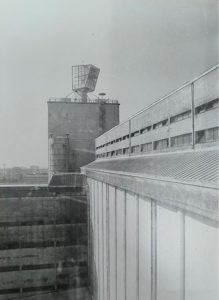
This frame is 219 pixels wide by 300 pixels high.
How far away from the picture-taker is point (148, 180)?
273 inches

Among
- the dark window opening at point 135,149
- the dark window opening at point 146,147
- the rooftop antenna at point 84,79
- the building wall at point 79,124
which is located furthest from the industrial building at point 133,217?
the rooftop antenna at point 84,79

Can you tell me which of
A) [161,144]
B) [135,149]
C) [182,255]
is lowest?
[182,255]

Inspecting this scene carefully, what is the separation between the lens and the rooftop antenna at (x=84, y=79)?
34500 mm

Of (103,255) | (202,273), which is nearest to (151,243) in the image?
(202,273)

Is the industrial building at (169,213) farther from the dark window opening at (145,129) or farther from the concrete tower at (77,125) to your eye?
the concrete tower at (77,125)

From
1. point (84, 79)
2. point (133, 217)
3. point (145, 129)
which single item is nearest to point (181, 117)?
point (145, 129)

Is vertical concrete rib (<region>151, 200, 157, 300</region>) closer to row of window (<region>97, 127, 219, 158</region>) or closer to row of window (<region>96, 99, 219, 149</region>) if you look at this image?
row of window (<region>97, 127, 219, 158</region>)

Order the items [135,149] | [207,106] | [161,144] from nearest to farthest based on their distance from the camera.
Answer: [207,106]
[161,144]
[135,149]

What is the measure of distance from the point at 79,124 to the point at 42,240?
16.2m

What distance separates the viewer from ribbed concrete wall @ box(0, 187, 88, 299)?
61.0ft

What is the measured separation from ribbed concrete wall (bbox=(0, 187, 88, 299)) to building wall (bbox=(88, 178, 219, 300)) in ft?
24.7

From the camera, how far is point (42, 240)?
63.4 ft

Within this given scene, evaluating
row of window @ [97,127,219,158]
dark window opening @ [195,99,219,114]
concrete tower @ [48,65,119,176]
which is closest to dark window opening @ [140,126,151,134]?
row of window @ [97,127,219,158]

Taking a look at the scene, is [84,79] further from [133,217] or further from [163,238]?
[163,238]
